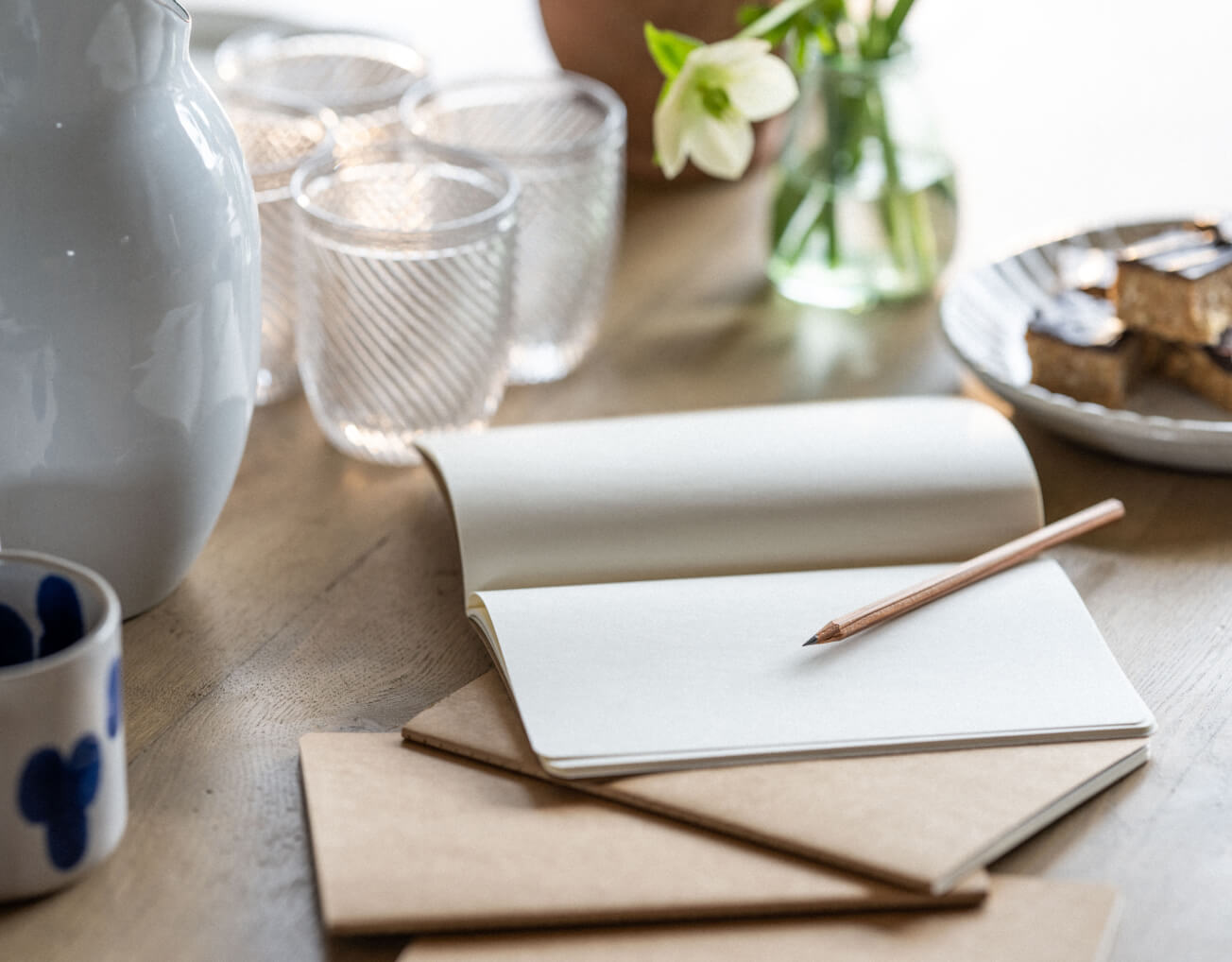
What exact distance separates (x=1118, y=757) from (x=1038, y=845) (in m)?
0.05

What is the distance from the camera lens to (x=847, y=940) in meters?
0.45

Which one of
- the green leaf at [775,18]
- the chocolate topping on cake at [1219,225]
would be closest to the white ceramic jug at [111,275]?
the green leaf at [775,18]

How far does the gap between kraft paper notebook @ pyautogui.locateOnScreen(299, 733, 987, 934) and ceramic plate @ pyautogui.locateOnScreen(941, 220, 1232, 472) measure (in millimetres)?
316

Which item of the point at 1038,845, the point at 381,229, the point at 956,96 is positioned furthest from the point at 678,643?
the point at 956,96

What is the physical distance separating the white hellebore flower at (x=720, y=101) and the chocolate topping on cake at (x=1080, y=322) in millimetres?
178

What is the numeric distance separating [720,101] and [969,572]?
268 millimetres

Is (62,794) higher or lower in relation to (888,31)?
lower

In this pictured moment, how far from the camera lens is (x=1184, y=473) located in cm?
73

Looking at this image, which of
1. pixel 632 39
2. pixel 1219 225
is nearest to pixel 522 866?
pixel 1219 225

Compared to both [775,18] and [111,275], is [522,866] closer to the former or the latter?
[111,275]

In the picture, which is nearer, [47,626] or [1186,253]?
[47,626]

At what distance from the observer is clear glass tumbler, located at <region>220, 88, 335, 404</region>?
74 centimetres

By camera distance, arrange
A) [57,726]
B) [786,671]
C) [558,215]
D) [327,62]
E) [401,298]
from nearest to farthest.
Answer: [57,726] < [786,671] < [401,298] < [558,215] < [327,62]

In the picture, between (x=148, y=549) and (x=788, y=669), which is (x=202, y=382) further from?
(x=788, y=669)
